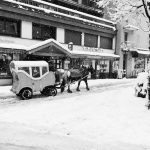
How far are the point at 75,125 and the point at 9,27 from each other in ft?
51.6

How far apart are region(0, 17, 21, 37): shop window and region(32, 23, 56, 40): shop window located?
1.98 metres

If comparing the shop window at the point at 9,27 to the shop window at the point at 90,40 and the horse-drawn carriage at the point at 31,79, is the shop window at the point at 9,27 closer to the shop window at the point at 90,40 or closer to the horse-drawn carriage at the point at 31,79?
the horse-drawn carriage at the point at 31,79

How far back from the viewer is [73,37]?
94.8 feet

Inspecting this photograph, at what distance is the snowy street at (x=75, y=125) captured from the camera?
7301mm

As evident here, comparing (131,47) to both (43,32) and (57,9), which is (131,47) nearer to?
(57,9)

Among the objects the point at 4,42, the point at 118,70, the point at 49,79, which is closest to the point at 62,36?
the point at 4,42

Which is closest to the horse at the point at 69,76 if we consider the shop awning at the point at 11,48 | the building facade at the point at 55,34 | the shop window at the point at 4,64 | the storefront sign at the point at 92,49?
the building facade at the point at 55,34

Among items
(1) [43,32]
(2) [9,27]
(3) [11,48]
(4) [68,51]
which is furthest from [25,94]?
(1) [43,32]

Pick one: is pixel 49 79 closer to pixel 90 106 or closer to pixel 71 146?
pixel 90 106

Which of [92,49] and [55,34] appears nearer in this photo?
[55,34]

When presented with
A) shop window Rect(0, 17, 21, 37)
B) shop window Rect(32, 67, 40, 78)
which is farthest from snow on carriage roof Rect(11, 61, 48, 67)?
shop window Rect(0, 17, 21, 37)

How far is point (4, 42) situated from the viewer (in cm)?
2148

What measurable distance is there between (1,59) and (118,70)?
17.2 meters

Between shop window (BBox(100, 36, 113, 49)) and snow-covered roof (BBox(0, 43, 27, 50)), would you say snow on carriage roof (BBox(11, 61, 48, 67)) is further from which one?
shop window (BBox(100, 36, 113, 49))
